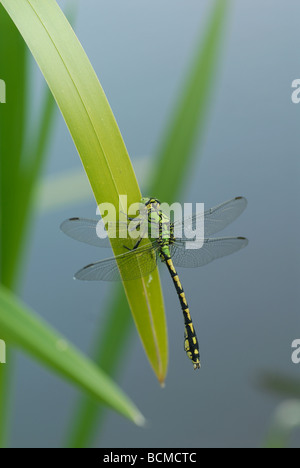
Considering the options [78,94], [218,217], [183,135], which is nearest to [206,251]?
[218,217]

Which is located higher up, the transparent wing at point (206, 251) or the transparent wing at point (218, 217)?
the transparent wing at point (218, 217)

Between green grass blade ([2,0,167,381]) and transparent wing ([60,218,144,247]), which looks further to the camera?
transparent wing ([60,218,144,247])

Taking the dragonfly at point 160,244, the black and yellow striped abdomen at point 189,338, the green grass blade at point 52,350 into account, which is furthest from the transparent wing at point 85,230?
the green grass blade at point 52,350

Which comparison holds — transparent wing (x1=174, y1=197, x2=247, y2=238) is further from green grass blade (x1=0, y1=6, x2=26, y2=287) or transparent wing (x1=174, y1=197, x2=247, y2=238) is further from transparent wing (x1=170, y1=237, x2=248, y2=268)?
green grass blade (x1=0, y1=6, x2=26, y2=287)

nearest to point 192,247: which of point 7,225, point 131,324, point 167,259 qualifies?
point 167,259

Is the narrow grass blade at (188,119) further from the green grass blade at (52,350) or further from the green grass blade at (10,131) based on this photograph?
the green grass blade at (52,350)

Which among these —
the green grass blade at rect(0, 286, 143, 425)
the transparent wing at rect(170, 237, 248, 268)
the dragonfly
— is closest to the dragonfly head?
the dragonfly
